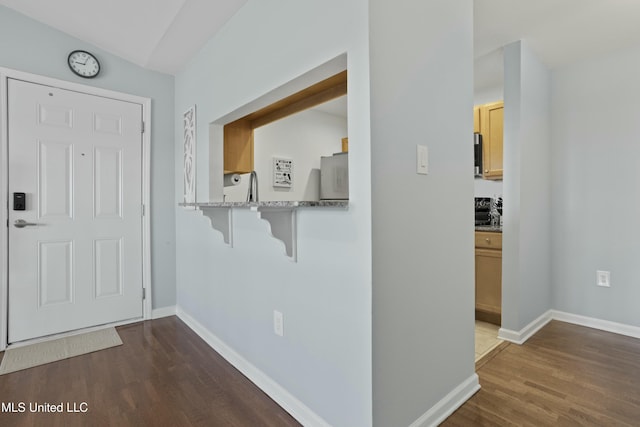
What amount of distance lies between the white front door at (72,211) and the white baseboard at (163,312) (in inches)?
4.6

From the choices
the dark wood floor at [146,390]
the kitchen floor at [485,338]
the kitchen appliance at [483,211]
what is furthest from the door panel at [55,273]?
the kitchen appliance at [483,211]

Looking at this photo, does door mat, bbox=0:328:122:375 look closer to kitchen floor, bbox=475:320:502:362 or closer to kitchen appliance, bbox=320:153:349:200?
kitchen appliance, bbox=320:153:349:200

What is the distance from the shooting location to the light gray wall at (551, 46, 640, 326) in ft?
8.48

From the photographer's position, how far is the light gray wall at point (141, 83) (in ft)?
7.84

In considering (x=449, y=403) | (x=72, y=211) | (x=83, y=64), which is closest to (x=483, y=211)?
(x=449, y=403)

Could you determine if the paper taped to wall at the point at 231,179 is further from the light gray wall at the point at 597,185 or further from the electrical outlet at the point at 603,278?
the electrical outlet at the point at 603,278

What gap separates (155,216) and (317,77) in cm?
220

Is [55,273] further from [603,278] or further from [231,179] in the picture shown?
[603,278]

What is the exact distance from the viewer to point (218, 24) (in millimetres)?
2209

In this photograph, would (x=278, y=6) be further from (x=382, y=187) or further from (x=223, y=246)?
(x=223, y=246)

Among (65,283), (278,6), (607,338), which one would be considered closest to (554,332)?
(607,338)

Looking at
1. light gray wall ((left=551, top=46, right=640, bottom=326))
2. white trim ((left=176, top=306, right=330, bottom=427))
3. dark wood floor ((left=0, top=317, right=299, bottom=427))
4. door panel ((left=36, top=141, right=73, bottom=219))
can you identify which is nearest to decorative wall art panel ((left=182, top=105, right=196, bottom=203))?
door panel ((left=36, top=141, right=73, bottom=219))

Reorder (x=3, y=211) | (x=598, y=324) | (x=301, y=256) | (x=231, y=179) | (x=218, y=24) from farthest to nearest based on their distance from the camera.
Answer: (x=231, y=179) → (x=598, y=324) → (x=3, y=211) → (x=218, y=24) → (x=301, y=256)

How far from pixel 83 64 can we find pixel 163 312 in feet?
7.37
